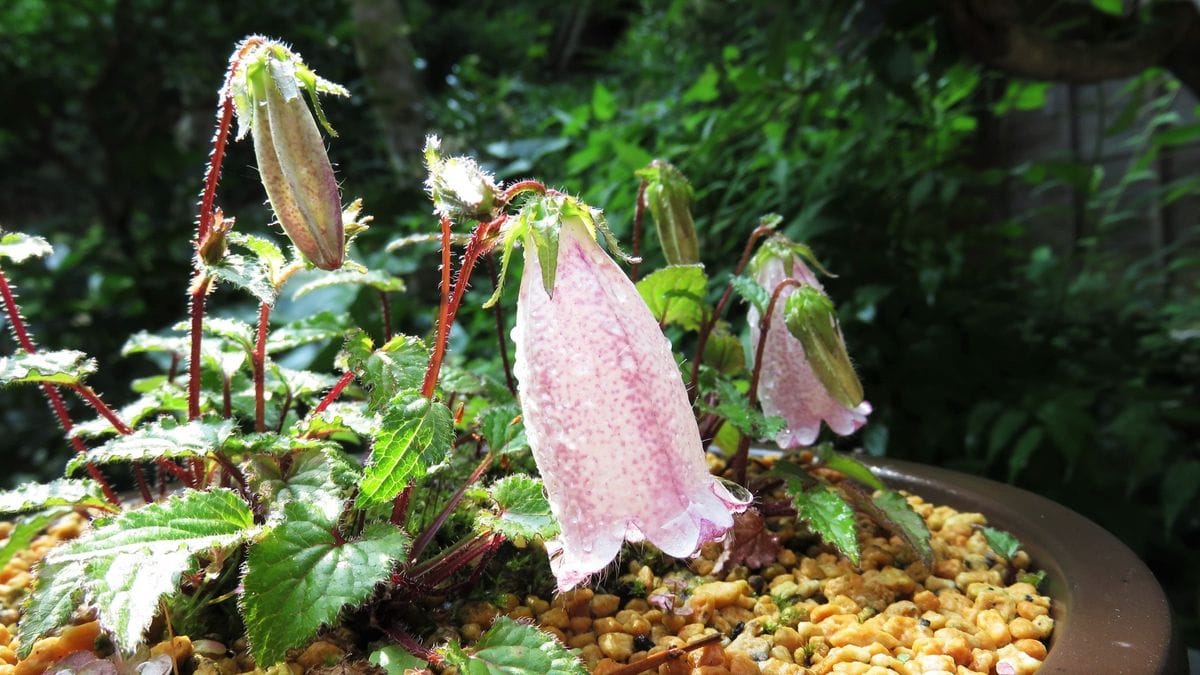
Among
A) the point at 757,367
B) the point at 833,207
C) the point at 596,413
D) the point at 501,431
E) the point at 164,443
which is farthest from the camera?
the point at 833,207

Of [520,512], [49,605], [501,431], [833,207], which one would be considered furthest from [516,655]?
[833,207]

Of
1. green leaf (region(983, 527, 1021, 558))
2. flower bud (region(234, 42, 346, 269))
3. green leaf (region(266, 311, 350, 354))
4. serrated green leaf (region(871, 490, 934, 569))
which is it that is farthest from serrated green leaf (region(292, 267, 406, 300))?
green leaf (region(983, 527, 1021, 558))

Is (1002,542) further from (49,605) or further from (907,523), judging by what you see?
(49,605)

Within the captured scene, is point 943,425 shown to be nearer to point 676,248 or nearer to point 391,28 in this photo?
point 676,248

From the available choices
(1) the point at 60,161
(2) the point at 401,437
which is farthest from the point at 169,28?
(2) the point at 401,437

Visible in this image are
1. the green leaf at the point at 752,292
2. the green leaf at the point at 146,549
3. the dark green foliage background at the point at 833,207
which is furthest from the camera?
the dark green foliage background at the point at 833,207

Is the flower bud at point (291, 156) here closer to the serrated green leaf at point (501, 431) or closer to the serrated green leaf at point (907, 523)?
the serrated green leaf at point (501, 431)

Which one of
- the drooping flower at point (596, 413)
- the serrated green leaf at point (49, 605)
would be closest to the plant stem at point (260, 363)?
the serrated green leaf at point (49, 605)
